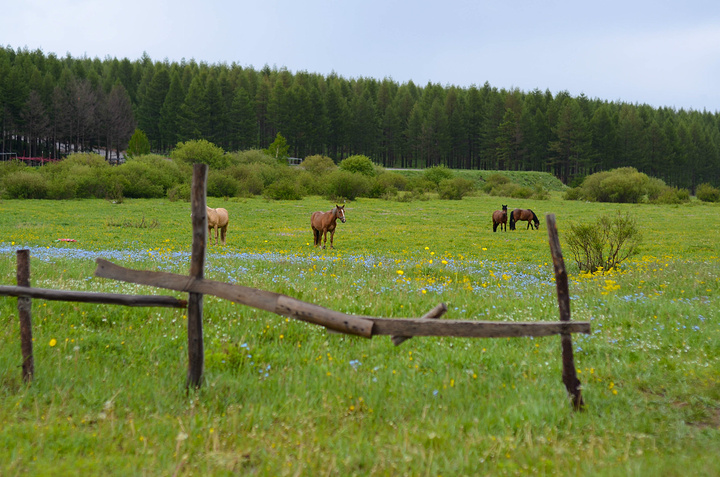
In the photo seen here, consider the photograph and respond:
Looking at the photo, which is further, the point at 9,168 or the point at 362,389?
the point at 9,168

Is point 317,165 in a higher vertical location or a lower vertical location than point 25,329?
higher

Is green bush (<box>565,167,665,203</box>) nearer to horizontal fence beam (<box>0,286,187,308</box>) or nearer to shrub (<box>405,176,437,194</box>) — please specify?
shrub (<box>405,176,437,194</box>)

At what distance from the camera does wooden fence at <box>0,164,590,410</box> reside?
5004mm

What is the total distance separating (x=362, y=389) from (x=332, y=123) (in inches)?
4692

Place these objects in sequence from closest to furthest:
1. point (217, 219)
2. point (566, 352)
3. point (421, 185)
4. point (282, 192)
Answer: point (566, 352) < point (217, 219) < point (282, 192) < point (421, 185)

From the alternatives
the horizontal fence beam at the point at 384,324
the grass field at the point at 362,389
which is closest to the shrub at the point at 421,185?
the grass field at the point at 362,389

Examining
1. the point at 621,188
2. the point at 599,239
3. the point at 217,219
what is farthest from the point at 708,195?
the point at 217,219

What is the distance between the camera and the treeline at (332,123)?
107938mm

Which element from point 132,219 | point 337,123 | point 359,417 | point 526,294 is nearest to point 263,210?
point 132,219

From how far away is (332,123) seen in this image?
121312mm

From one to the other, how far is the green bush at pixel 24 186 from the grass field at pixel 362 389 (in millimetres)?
43605

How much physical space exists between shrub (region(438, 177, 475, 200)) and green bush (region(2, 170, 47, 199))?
44.7 m

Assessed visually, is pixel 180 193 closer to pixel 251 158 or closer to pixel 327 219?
pixel 251 158

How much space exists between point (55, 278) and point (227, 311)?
512 cm
